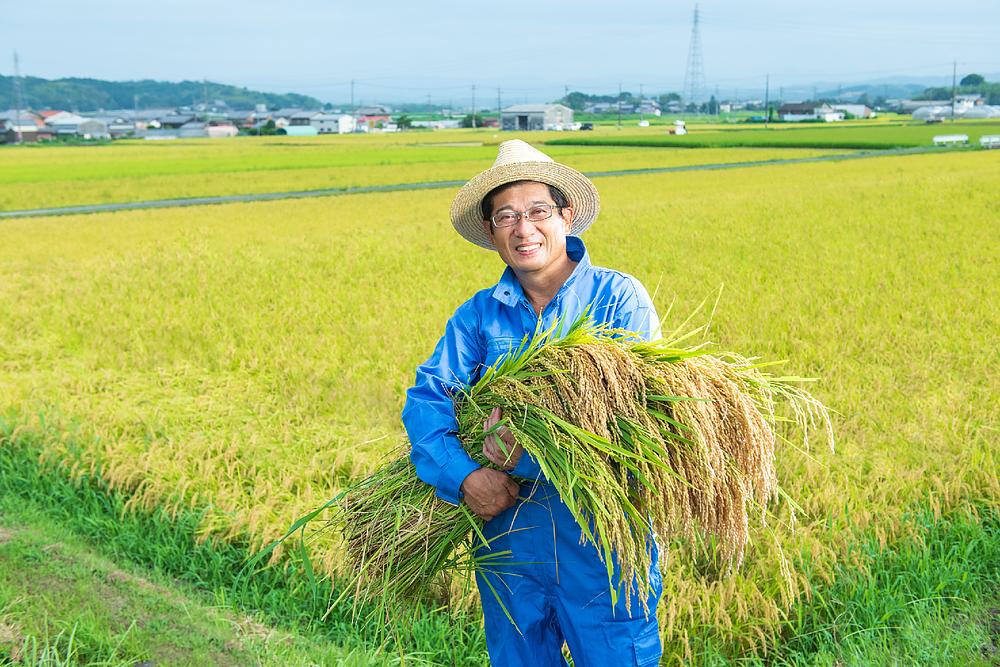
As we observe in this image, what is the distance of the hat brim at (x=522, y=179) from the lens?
79.7 inches

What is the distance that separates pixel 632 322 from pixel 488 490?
0.54m

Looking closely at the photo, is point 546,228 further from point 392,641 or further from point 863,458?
point 863,458

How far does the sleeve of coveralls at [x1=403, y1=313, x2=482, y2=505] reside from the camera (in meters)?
1.84

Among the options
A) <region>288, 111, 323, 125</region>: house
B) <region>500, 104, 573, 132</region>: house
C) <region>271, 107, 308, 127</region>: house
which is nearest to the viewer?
<region>500, 104, 573, 132</region>: house

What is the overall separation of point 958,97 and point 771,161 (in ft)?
422

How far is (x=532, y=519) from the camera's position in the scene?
1937mm

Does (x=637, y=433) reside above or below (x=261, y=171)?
below

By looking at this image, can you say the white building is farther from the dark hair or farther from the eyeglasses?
the eyeglasses

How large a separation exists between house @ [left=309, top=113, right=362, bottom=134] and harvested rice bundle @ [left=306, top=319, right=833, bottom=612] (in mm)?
107926

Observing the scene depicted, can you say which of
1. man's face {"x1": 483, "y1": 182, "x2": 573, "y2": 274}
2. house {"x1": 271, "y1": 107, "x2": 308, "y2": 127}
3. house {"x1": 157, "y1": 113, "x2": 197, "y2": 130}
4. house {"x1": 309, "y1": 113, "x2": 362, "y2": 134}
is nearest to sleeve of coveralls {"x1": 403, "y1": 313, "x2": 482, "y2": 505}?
man's face {"x1": 483, "y1": 182, "x2": 573, "y2": 274}

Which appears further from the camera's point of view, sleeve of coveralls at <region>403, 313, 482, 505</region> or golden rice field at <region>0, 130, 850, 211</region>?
golden rice field at <region>0, 130, 850, 211</region>

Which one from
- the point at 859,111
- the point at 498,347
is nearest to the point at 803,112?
the point at 859,111

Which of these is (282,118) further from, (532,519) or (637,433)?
(637,433)

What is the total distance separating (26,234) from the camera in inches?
569
